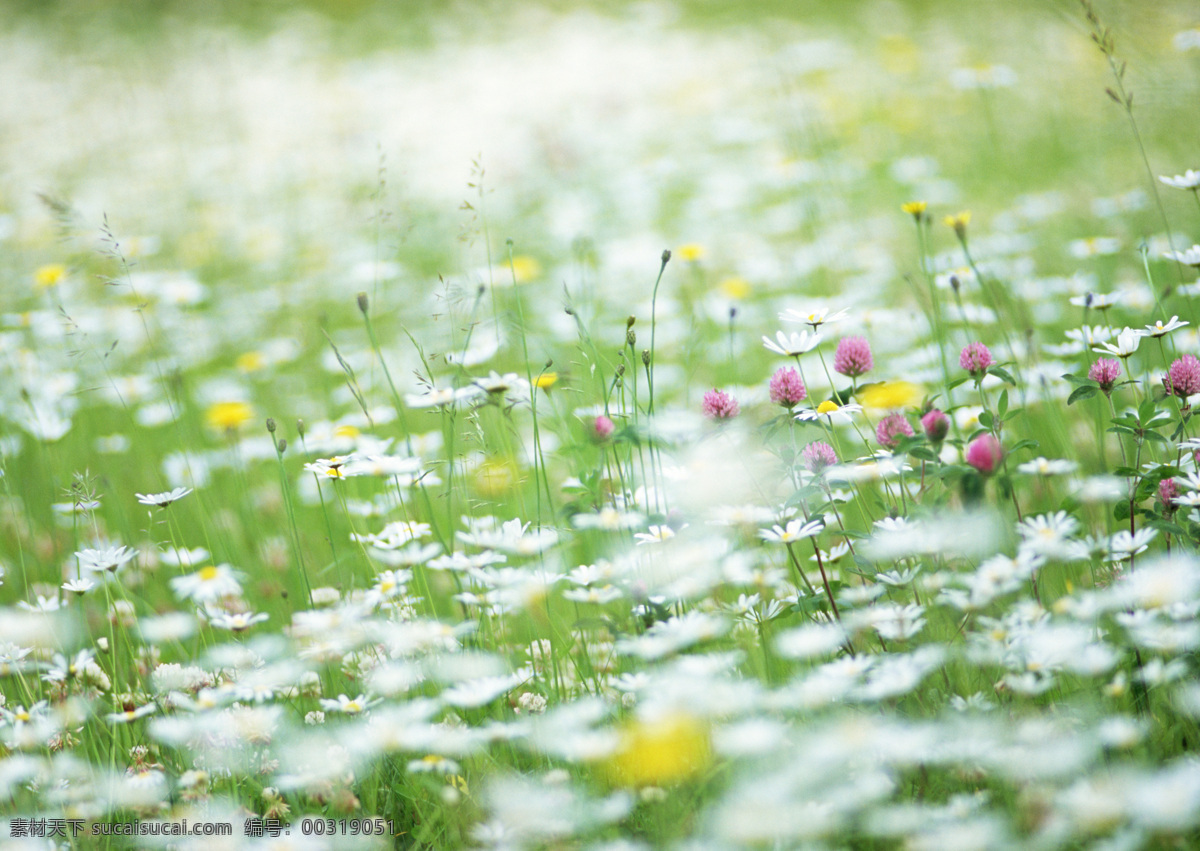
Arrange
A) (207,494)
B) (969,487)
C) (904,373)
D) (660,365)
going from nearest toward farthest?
(969,487) → (904,373) → (207,494) → (660,365)

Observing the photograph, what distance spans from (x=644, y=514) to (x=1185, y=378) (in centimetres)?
82

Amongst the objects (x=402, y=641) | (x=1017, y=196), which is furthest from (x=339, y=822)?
(x=1017, y=196)

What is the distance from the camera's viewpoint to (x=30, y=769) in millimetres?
1147

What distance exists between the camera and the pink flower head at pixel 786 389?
4.07 feet

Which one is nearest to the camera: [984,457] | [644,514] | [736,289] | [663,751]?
[663,751]

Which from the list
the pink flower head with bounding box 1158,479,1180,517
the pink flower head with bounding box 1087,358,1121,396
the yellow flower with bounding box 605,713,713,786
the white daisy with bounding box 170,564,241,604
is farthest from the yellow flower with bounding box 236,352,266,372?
the pink flower head with bounding box 1158,479,1180,517

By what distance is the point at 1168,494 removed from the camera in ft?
3.94

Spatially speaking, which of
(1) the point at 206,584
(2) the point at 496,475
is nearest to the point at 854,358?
(2) the point at 496,475

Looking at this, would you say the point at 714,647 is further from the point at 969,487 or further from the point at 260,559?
the point at 260,559

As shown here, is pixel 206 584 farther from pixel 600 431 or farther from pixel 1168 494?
pixel 1168 494

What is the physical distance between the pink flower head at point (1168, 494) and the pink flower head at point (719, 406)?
605mm

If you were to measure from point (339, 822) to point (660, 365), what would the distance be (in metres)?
1.99

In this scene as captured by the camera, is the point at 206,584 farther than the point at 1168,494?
Yes

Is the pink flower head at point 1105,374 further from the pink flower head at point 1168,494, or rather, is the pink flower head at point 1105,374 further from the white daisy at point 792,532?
the white daisy at point 792,532
